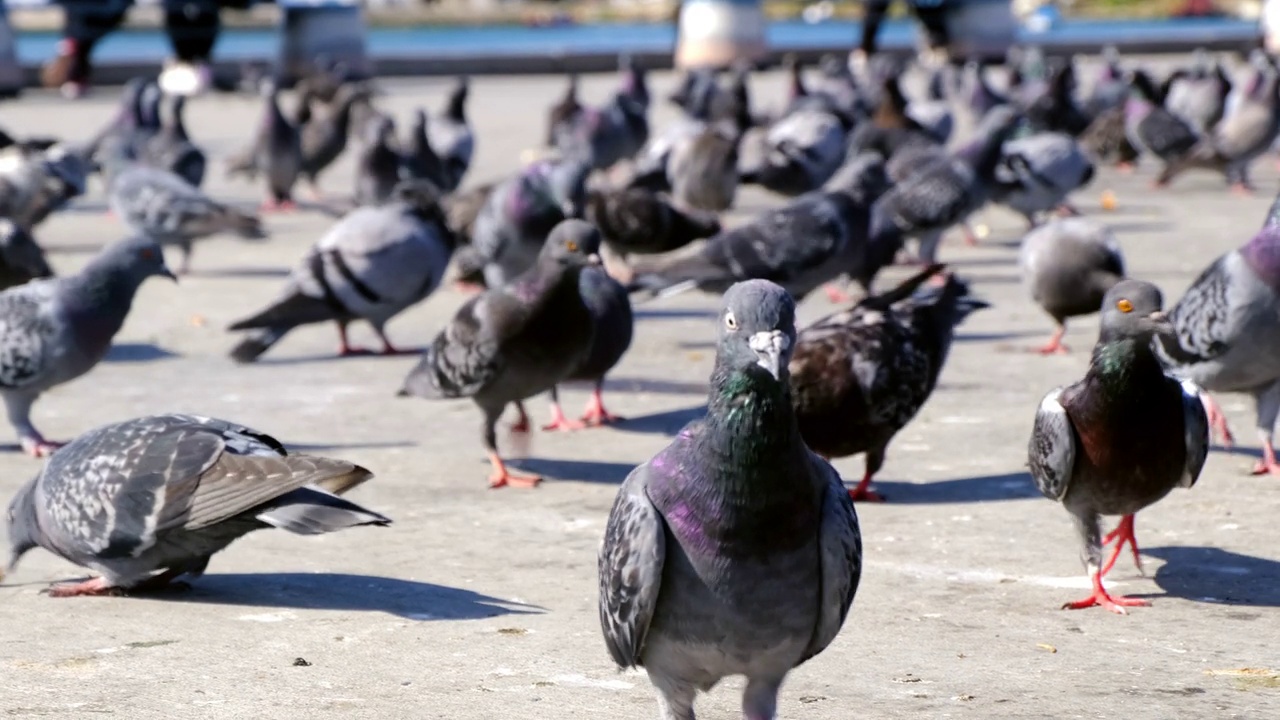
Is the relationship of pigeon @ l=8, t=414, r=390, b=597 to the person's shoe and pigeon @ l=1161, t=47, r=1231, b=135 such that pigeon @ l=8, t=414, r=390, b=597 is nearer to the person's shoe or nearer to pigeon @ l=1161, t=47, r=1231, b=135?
pigeon @ l=1161, t=47, r=1231, b=135

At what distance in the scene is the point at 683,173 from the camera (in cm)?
1363

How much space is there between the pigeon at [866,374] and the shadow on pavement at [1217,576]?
1.01m

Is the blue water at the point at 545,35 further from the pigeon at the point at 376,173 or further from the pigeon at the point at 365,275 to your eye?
the pigeon at the point at 365,275

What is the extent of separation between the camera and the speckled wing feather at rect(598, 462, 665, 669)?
12.0ft

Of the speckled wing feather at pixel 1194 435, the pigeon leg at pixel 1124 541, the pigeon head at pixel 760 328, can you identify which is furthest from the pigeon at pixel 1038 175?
the pigeon head at pixel 760 328

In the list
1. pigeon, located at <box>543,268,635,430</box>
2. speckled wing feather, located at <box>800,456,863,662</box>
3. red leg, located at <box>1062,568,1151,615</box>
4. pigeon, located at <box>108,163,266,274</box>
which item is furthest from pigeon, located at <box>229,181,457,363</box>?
speckled wing feather, located at <box>800,456,863,662</box>

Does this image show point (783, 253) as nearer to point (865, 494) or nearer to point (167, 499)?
point (865, 494)

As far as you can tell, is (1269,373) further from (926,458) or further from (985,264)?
(985,264)

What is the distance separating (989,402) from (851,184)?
3.48 m

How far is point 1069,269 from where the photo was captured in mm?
8719

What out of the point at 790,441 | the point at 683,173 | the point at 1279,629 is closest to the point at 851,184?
the point at 683,173

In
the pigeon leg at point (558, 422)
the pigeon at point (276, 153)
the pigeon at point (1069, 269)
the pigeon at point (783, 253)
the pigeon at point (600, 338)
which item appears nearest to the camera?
the pigeon at point (600, 338)

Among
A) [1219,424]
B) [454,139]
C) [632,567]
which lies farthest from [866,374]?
[454,139]

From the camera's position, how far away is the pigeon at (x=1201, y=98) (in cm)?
1986
